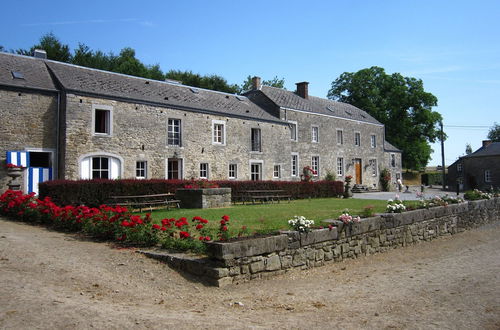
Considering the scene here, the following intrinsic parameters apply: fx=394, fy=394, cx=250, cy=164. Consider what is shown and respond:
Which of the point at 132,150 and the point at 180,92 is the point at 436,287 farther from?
the point at 180,92

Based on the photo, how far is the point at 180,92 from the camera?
72.7ft

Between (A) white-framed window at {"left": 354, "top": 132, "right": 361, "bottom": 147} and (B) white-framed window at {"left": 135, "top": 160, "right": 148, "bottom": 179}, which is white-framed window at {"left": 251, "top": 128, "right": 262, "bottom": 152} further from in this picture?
(A) white-framed window at {"left": 354, "top": 132, "right": 361, "bottom": 147}

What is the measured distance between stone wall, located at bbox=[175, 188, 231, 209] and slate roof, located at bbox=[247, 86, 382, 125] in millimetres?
13370

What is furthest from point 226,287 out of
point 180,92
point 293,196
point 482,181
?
point 482,181

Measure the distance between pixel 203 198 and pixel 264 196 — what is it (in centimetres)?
441

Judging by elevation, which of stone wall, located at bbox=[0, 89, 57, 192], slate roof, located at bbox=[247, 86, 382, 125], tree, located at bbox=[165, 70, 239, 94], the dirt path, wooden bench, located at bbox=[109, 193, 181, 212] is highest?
tree, located at bbox=[165, 70, 239, 94]

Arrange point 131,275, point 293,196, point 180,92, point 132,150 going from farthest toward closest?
point 180,92 → point 293,196 → point 132,150 → point 131,275

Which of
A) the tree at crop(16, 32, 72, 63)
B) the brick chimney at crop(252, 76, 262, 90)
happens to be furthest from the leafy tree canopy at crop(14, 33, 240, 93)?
the brick chimney at crop(252, 76, 262, 90)

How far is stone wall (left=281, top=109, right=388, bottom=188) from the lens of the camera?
2820cm

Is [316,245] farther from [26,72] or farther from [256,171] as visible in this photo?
[256,171]

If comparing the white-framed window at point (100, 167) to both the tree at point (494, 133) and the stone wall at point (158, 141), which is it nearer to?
the stone wall at point (158, 141)

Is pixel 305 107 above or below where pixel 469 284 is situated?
above

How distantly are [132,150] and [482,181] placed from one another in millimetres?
34892

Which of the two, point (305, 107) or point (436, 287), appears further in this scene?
point (305, 107)
